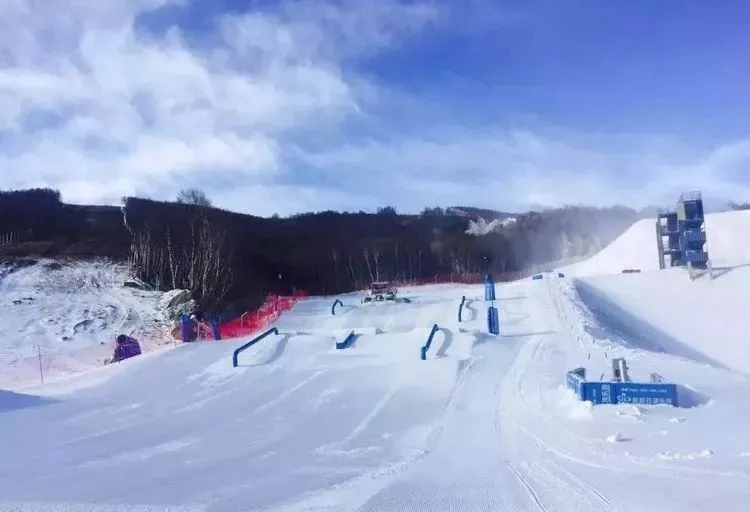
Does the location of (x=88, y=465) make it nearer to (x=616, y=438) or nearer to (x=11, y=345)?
(x=616, y=438)

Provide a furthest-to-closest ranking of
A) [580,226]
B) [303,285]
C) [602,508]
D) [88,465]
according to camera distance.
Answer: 1. [580,226]
2. [303,285]
3. [88,465]
4. [602,508]

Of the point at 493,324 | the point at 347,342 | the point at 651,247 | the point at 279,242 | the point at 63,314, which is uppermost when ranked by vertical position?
the point at 279,242

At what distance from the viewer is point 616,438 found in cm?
997

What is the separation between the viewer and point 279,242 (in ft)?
230

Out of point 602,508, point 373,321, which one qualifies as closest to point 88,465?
point 602,508

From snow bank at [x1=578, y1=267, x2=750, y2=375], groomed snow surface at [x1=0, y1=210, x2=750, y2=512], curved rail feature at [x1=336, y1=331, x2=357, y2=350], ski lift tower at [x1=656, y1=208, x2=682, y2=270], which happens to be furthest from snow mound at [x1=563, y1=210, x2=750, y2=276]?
curved rail feature at [x1=336, y1=331, x2=357, y2=350]

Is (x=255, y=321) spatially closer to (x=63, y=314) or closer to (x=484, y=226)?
(x=63, y=314)

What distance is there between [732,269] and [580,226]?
51.6 meters

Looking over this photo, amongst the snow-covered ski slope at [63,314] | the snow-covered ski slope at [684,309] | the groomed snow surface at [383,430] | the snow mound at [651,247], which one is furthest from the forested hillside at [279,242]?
the groomed snow surface at [383,430]

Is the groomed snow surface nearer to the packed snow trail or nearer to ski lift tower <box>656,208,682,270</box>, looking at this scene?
the packed snow trail

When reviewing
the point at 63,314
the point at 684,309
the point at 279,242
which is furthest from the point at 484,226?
the point at 63,314

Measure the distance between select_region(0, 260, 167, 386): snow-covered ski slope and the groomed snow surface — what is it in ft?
29.5

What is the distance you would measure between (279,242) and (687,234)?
1754 inches

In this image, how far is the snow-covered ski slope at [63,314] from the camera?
1051 inches
